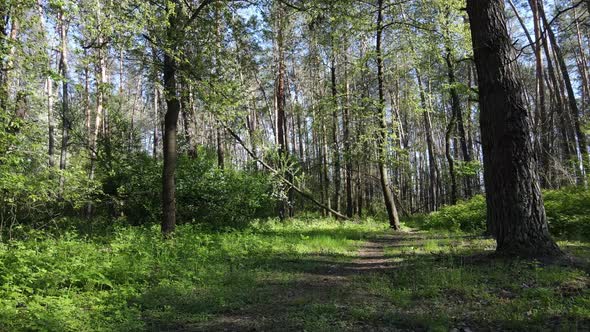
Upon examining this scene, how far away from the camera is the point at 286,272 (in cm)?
691

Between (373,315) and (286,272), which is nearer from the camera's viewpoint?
(373,315)

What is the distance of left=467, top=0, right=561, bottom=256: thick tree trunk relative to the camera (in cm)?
612

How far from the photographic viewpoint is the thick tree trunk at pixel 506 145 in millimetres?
6117

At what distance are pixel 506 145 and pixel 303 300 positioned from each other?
164 inches

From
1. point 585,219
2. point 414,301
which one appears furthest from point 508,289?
point 585,219

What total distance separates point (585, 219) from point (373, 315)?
27.4 feet

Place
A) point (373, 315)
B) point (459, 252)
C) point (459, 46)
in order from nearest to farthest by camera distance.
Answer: point (373, 315), point (459, 252), point (459, 46)

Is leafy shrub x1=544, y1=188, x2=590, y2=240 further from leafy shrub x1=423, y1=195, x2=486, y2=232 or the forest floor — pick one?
the forest floor

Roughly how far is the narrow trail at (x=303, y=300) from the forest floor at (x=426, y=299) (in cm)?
1

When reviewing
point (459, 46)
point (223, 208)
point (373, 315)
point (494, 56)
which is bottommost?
point (373, 315)

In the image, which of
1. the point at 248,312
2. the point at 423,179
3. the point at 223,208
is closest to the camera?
the point at 248,312

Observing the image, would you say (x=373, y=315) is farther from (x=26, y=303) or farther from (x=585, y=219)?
(x=585, y=219)

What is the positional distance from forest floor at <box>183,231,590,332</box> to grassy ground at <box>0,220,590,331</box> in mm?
14

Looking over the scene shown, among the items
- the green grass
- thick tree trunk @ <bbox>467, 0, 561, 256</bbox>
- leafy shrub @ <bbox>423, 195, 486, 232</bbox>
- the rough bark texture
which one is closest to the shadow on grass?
the green grass
